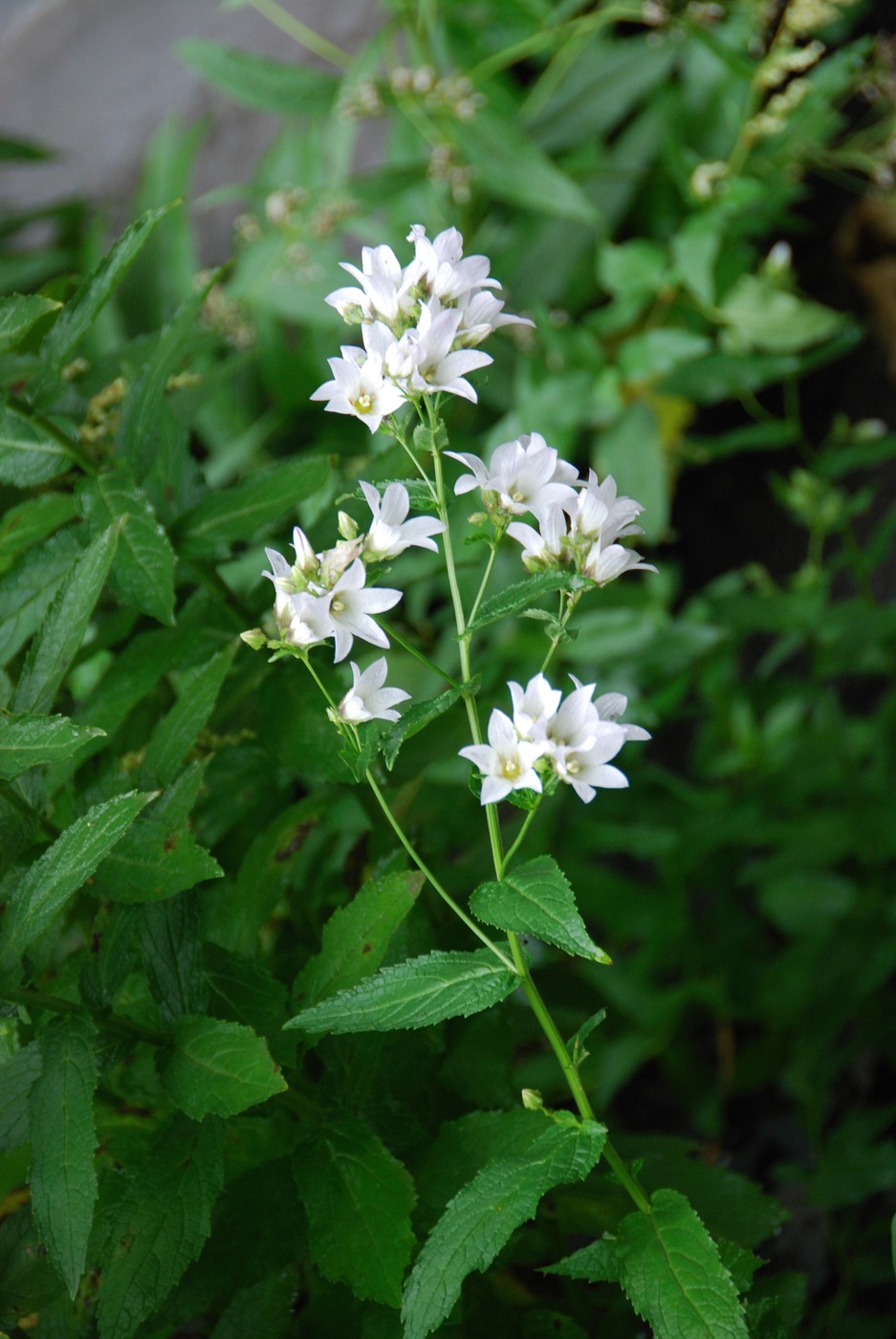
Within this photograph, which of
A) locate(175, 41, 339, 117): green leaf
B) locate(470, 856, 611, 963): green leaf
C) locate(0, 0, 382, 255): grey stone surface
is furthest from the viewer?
locate(0, 0, 382, 255): grey stone surface

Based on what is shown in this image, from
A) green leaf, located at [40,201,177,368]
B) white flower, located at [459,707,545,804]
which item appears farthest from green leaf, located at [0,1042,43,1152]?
green leaf, located at [40,201,177,368]

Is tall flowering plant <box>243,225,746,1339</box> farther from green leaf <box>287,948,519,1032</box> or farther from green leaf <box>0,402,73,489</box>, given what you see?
green leaf <box>0,402,73,489</box>

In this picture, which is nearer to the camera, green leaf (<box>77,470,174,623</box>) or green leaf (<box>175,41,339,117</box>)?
green leaf (<box>77,470,174,623</box>)

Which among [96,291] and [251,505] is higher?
[96,291]

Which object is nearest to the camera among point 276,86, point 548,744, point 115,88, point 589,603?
point 548,744

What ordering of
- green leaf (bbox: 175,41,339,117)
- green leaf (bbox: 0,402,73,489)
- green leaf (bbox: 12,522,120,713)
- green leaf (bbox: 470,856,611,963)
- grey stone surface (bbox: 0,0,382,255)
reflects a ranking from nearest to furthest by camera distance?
1. green leaf (bbox: 470,856,611,963)
2. green leaf (bbox: 12,522,120,713)
3. green leaf (bbox: 0,402,73,489)
4. green leaf (bbox: 175,41,339,117)
5. grey stone surface (bbox: 0,0,382,255)

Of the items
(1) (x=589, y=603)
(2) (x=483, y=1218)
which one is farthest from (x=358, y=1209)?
(1) (x=589, y=603)

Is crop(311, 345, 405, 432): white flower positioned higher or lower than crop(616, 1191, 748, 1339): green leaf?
higher

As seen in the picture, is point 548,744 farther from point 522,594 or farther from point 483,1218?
point 483,1218
